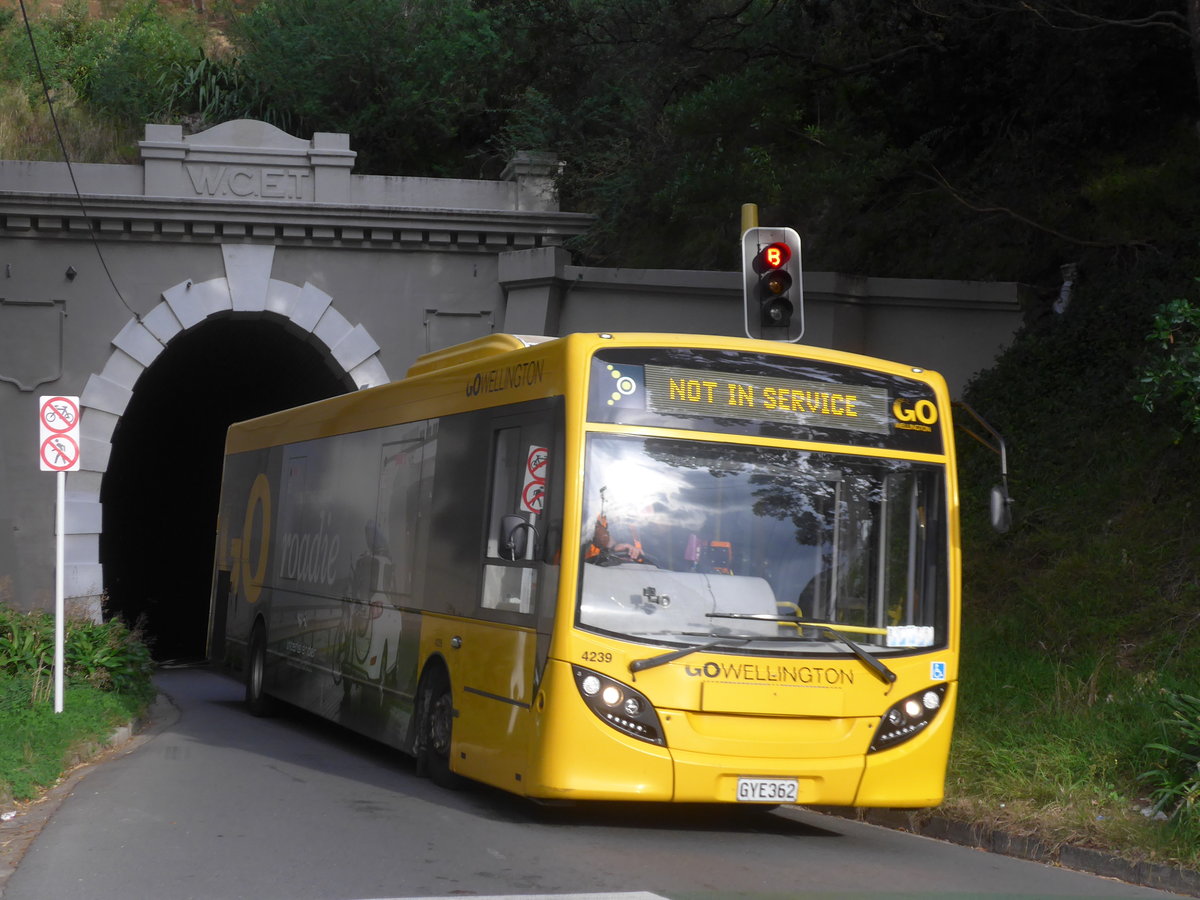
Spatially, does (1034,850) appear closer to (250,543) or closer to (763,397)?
(763,397)

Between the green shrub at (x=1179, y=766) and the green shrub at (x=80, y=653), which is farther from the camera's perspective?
the green shrub at (x=80, y=653)

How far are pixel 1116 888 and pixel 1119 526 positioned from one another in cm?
561

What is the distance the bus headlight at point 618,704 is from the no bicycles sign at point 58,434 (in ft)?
23.1

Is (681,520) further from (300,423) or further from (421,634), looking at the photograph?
(300,423)

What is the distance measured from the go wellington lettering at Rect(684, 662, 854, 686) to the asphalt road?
0.95 meters

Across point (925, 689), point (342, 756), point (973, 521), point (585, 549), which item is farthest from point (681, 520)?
point (973, 521)

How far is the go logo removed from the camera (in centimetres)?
889

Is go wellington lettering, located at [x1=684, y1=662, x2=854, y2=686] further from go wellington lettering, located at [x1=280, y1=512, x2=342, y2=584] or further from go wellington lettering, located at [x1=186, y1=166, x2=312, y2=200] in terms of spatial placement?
go wellington lettering, located at [x1=186, y1=166, x2=312, y2=200]

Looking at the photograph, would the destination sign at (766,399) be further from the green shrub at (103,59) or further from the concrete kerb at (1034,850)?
the green shrub at (103,59)

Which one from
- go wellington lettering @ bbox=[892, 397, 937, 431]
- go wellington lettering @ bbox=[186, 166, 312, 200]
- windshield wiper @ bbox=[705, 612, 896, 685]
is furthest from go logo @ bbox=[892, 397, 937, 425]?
go wellington lettering @ bbox=[186, 166, 312, 200]

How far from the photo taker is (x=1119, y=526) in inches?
496

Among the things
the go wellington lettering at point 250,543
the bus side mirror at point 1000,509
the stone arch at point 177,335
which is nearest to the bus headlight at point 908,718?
the bus side mirror at point 1000,509

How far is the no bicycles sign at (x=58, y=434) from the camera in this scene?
13.2 metres

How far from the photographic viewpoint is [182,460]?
35.0 meters
